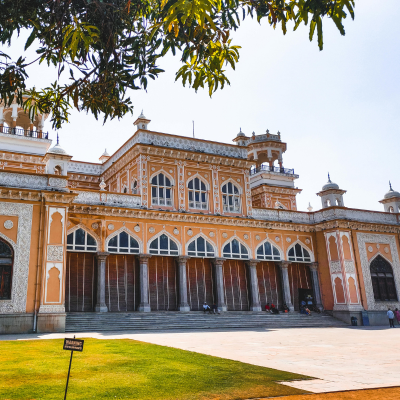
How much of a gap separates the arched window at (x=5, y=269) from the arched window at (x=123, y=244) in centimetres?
555

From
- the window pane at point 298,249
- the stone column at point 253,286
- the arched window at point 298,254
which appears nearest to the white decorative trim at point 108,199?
the stone column at point 253,286

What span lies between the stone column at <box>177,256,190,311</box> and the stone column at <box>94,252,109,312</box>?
440 cm

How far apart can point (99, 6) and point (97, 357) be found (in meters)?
7.39

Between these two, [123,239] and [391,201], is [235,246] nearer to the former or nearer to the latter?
[123,239]

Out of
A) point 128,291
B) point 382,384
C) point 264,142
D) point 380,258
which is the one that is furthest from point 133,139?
point 382,384

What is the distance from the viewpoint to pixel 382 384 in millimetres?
6852

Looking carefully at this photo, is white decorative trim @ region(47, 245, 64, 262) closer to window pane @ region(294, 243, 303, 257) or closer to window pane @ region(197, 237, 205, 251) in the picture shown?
window pane @ region(197, 237, 205, 251)

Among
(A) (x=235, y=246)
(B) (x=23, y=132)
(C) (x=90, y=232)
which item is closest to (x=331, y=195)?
(A) (x=235, y=246)

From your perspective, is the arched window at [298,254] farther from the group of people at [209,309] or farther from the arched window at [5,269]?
the arched window at [5,269]

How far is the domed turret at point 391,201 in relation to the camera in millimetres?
31422

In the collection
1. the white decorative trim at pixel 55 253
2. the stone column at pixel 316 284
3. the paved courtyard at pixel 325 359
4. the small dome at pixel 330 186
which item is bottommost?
the paved courtyard at pixel 325 359

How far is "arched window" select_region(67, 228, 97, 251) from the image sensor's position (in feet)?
72.4

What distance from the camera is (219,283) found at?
2559 centimetres

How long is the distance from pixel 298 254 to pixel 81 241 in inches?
573
